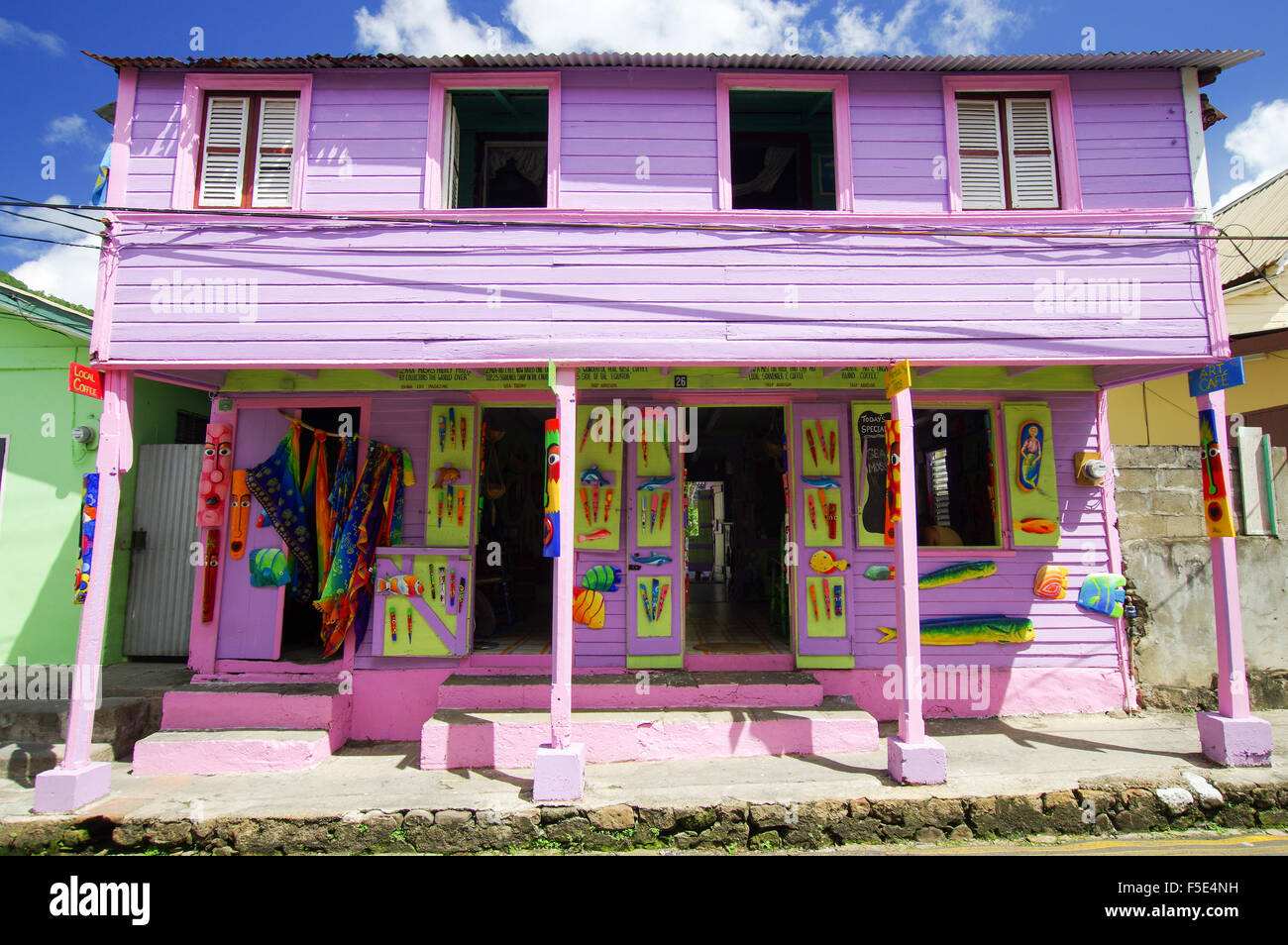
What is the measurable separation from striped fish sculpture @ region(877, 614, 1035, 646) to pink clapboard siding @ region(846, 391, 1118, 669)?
0.07m

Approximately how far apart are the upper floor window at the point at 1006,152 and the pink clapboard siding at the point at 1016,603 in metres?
3.03

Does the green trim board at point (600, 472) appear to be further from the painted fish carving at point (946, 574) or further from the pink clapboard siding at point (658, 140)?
the painted fish carving at point (946, 574)

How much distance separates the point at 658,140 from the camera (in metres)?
6.64

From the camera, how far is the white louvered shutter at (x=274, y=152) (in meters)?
6.78

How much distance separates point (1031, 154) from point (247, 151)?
8.58 metres

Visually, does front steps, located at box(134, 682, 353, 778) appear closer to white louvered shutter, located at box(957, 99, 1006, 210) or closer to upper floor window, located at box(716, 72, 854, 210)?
upper floor window, located at box(716, 72, 854, 210)

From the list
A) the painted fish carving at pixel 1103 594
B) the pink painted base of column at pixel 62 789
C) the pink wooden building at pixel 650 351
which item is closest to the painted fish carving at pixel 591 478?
the pink wooden building at pixel 650 351

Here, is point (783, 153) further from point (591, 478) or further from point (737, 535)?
point (737, 535)

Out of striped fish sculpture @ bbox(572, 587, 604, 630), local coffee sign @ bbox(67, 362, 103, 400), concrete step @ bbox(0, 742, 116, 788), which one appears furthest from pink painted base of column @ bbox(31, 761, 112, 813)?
striped fish sculpture @ bbox(572, 587, 604, 630)

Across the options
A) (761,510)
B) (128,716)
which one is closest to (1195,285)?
(761,510)

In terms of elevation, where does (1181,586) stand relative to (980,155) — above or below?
below

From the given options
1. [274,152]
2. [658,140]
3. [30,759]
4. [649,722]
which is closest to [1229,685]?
[649,722]

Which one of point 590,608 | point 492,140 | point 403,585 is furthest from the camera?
point 492,140
